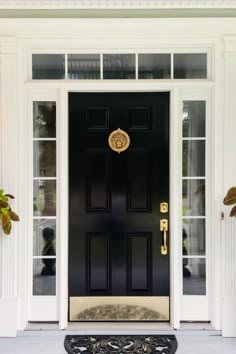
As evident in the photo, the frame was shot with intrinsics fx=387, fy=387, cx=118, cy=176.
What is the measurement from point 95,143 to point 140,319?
1.63 m

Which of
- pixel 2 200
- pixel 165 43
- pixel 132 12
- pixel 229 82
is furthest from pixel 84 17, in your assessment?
pixel 2 200

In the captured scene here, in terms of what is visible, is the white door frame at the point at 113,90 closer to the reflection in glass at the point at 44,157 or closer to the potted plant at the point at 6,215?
the reflection in glass at the point at 44,157

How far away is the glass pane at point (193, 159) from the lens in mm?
3455

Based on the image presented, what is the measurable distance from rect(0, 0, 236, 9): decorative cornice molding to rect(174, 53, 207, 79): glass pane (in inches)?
16.1

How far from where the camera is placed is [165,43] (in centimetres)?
335

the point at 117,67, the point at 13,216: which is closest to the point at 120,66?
the point at 117,67

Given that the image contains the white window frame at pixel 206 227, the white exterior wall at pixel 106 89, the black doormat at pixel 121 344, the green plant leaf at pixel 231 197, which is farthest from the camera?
the white window frame at pixel 206 227

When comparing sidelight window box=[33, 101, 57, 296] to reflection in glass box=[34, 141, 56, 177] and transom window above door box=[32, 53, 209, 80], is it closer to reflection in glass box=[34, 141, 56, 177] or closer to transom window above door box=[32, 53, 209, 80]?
reflection in glass box=[34, 141, 56, 177]

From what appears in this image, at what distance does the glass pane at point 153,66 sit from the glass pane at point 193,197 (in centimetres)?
97

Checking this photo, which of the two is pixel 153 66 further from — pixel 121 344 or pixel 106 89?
pixel 121 344

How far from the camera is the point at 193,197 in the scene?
137 inches

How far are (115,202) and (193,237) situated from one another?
77 cm

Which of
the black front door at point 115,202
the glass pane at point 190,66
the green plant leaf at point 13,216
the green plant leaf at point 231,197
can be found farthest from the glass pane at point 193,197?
the green plant leaf at point 13,216

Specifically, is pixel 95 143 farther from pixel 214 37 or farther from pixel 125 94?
pixel 214 37
